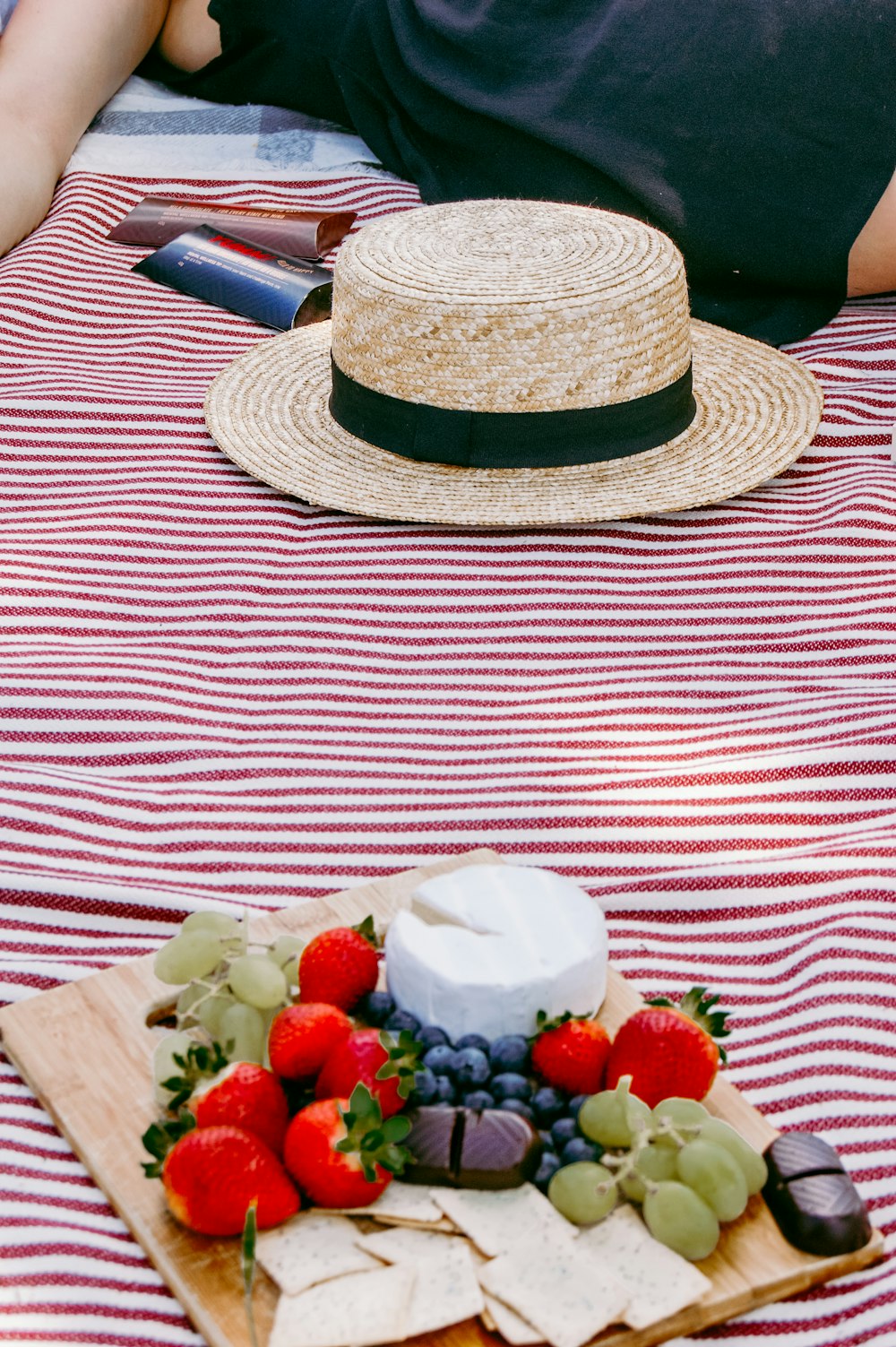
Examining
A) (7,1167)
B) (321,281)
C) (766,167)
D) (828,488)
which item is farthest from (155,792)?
(766,167)

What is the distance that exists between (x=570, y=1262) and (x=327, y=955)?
18 cm

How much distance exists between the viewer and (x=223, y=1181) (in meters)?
0.57

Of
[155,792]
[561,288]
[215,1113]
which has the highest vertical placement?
[561,288]

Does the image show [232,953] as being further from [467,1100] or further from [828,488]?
[828,488]

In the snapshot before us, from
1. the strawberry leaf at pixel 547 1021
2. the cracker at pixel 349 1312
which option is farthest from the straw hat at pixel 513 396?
the cracker at pixel 349 1312

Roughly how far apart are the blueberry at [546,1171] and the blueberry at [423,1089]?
0.17 feet

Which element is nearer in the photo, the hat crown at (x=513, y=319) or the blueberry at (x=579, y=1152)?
the blueberry at (x=579, y=1152)

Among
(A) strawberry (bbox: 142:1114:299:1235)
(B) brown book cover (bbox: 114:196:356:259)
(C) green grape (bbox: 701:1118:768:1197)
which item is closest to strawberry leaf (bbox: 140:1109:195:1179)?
(A) strawberry (bbox: 142:1114:299:1235)

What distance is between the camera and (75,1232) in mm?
646

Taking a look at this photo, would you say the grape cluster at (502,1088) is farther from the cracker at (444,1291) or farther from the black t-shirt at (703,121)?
the black t-shirt at (703,121)

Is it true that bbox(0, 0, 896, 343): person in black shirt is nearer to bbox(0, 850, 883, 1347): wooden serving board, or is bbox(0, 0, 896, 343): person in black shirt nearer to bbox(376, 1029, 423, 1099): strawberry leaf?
bbox(0, 850, 883, 1347): wooden serving board

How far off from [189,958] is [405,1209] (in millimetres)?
163

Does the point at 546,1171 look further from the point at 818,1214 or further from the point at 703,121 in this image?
the point at 703,121

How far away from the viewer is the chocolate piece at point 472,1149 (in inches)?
23.3
